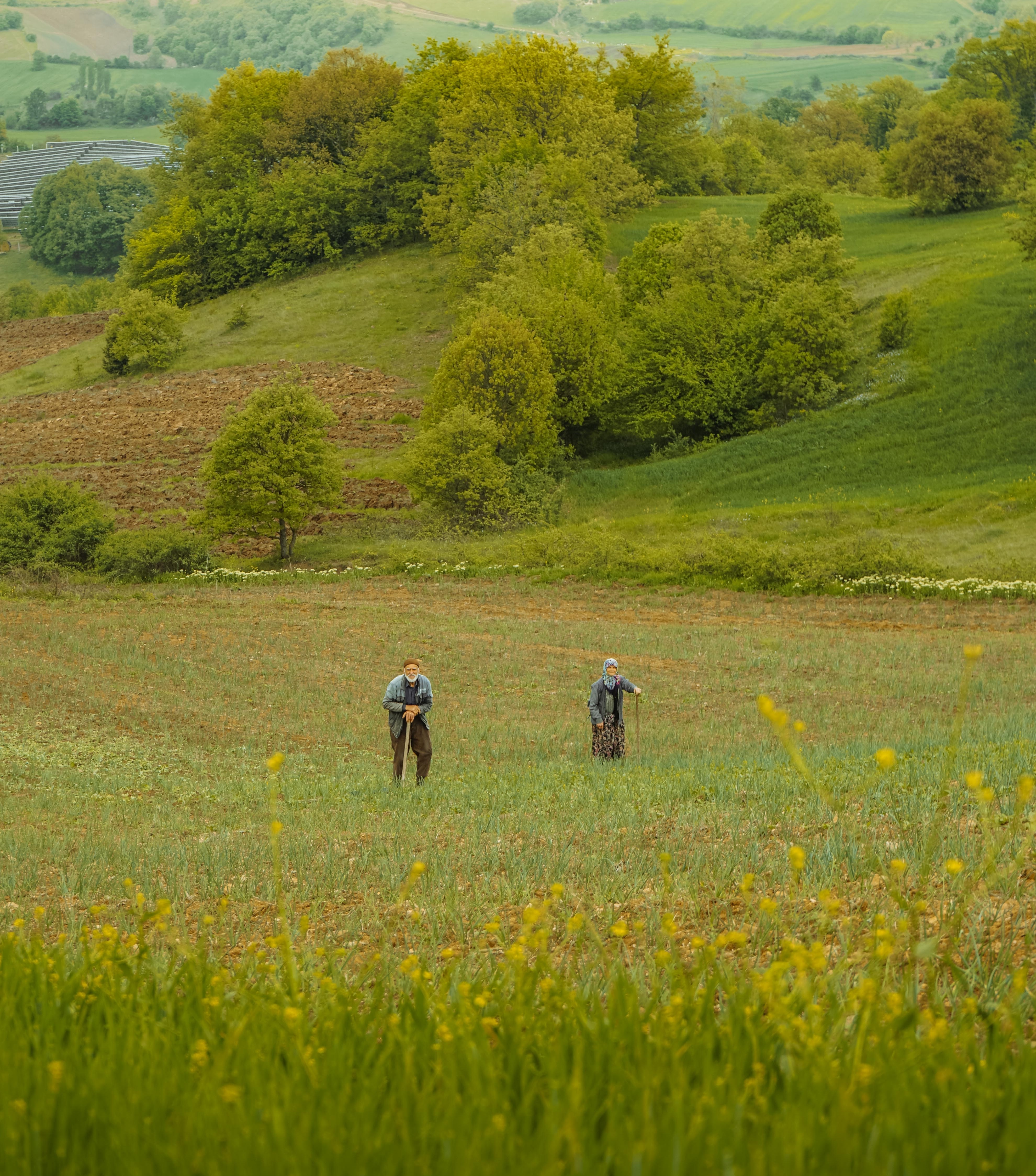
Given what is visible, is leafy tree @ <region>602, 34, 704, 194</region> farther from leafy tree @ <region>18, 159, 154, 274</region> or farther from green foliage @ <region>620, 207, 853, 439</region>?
leafy tree @ <region>18, 159, 154, 274</region>

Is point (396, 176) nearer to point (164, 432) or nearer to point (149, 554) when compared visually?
point (164, 432)

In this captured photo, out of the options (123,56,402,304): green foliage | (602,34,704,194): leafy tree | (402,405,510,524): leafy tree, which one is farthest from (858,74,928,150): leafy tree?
(402,405,510,524): leafy tree

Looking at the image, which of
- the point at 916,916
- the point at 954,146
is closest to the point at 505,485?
the point at 916,916

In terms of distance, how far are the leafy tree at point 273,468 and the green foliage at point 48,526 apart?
4.54m

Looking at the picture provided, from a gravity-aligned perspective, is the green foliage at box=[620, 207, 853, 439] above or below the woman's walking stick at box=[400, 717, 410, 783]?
above

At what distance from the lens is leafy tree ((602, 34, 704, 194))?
92.4m

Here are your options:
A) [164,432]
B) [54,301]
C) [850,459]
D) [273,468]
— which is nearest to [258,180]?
[54,301]

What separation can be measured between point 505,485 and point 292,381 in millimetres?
10055

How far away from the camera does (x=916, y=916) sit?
418cm

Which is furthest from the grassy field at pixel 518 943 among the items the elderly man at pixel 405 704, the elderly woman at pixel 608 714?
the elderly man at pixel 405 704

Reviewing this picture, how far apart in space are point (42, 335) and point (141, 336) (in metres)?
20.3

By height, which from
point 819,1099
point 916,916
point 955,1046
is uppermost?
point 819,1099

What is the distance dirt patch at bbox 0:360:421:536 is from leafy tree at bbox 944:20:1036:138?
6889 cm

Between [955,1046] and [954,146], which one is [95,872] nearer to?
[955,1046]
